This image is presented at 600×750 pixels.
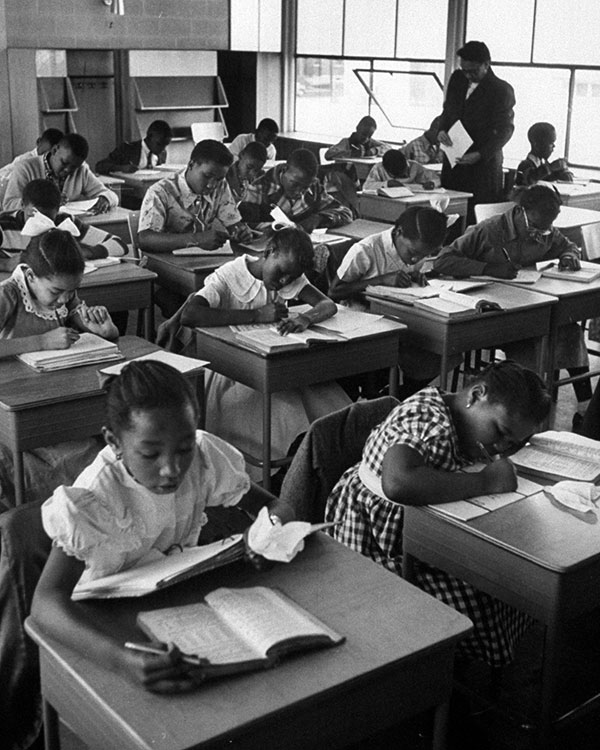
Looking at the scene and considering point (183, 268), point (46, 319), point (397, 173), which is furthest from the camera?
point (397, 173)

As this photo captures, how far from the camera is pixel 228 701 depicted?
1.42 meters

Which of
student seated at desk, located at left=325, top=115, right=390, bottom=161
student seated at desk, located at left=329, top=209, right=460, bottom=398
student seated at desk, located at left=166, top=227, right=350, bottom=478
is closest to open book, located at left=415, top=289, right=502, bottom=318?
student seated at desk, located at left=329, top=209, right=460, bottom=398

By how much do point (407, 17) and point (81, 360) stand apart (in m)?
7.37

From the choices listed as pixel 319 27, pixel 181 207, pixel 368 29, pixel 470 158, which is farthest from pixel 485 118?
pixel 319 27

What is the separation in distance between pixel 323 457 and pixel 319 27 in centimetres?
895

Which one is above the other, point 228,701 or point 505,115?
point 505,115

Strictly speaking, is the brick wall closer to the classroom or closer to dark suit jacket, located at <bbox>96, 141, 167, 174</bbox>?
dark suit jacket, located at <bbox>96, 141, 167, 174</bbox>

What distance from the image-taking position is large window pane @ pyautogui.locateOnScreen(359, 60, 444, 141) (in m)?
9.40

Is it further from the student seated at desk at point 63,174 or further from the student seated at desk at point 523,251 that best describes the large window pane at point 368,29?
the student seated at desk at point 523,251

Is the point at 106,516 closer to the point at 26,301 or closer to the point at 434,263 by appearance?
the point at 26,301

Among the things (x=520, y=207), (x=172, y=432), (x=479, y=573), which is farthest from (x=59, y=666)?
(x=520, y=207)

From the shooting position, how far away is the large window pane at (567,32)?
793cm

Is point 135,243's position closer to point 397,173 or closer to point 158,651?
point 397,173

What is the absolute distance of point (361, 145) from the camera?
928 cm
